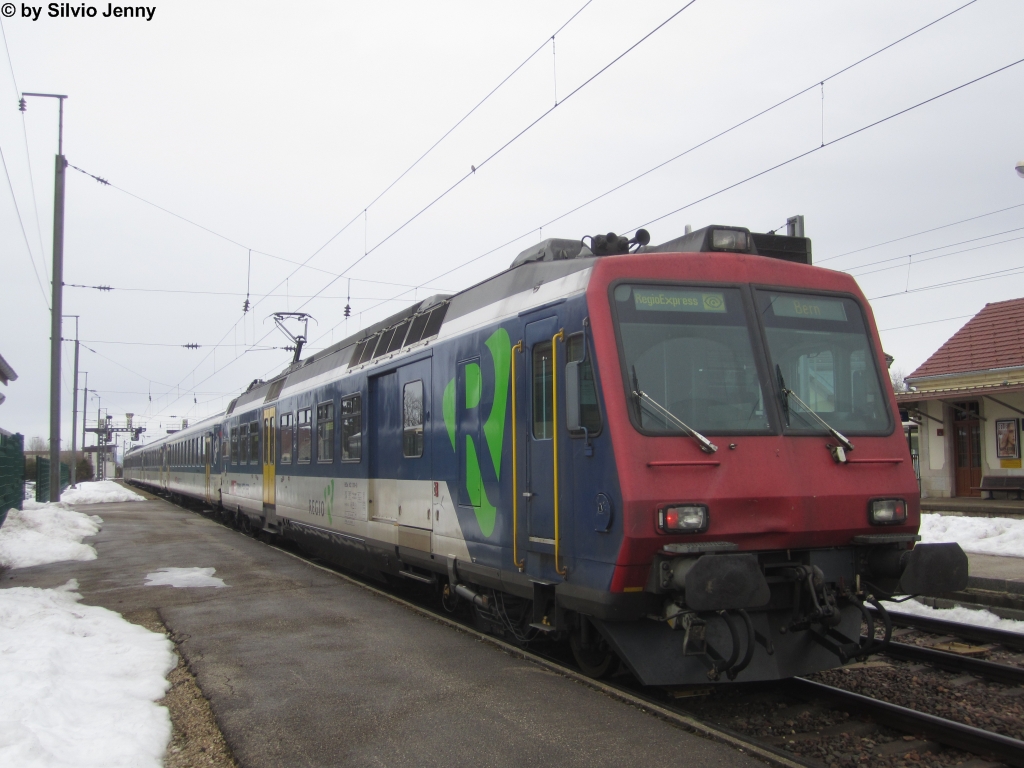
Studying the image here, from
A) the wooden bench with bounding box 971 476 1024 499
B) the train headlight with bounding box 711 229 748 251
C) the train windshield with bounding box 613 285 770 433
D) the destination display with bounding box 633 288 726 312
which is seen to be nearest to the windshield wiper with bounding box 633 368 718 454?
the train windshield with bounding box 613 285 770 433

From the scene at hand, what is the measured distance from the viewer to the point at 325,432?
13086 mm

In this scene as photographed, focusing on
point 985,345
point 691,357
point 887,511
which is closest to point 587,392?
point 691,357

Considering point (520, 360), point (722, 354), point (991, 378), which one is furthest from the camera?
point (991, 378)

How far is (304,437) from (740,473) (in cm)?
1009

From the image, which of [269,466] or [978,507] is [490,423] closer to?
[269,466]

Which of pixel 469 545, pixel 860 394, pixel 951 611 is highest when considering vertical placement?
pixel 860 394

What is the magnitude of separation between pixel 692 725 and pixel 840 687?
192cm

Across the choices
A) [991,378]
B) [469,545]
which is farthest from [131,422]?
[469,545]

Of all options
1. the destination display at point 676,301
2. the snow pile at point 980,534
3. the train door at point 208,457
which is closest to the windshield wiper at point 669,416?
the destination display at point 676,301

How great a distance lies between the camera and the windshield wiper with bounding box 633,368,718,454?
5.59 m

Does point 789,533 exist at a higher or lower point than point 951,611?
higher

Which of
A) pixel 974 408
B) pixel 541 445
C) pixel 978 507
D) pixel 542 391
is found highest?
pixel 974 408

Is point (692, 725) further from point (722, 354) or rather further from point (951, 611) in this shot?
point (951, 611)

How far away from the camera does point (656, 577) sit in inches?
216
